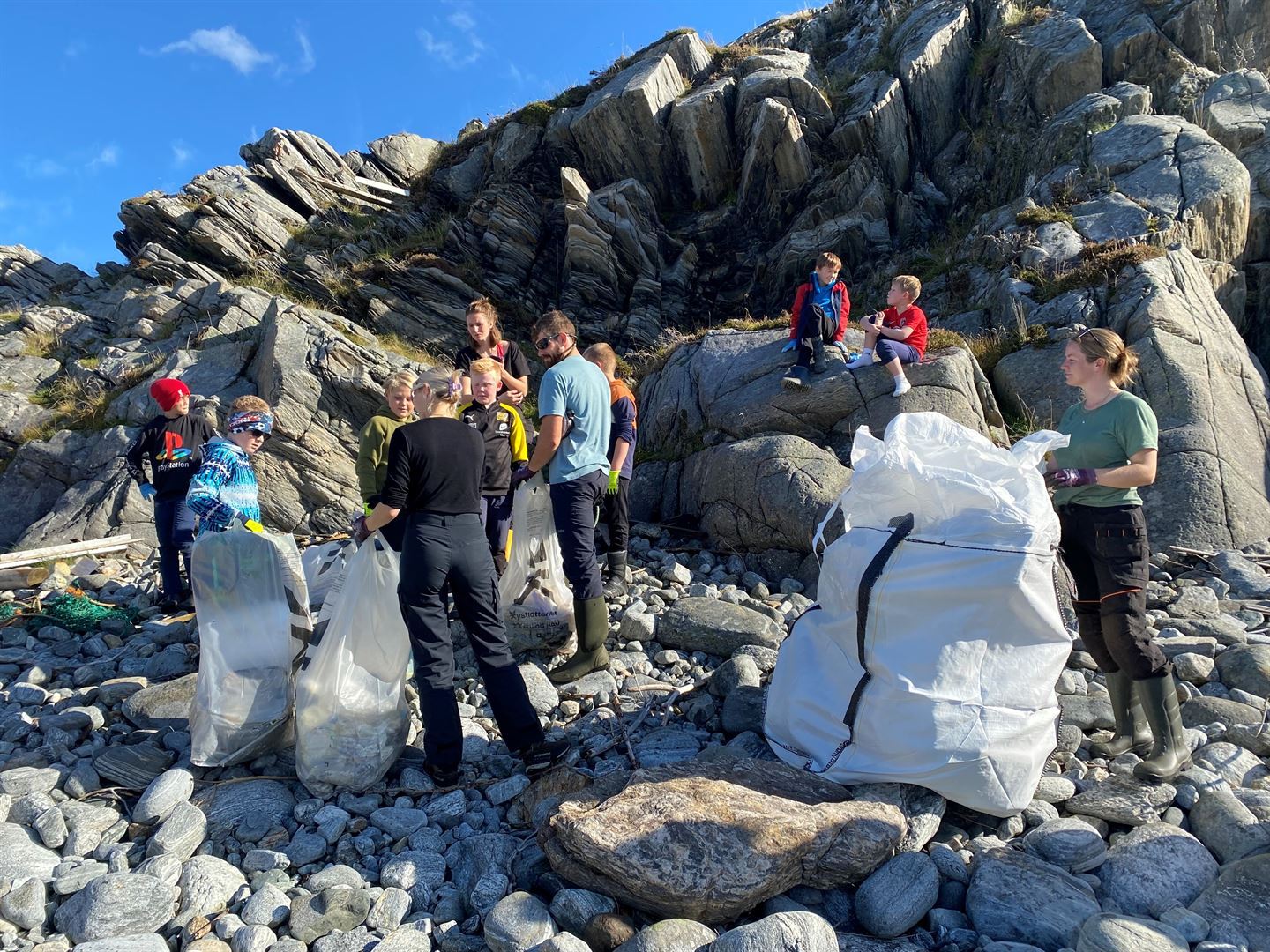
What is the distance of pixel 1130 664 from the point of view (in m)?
3.63

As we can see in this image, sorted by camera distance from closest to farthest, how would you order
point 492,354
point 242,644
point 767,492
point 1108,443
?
point 1108,443 < point 242,644 < point 492,354 < point 767,492

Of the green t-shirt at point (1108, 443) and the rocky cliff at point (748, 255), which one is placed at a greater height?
the rocky cliff at point (748, 255)

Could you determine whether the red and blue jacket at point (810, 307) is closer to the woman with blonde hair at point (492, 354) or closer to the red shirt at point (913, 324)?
the red shirt at point (913, 324)

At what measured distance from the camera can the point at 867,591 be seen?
3414 mm

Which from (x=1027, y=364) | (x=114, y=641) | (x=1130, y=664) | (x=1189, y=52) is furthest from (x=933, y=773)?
(x=1189, y=52)

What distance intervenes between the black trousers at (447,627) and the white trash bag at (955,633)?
5.24 feet

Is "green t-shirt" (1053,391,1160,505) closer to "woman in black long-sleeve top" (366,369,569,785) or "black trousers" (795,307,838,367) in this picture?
"woman in black long-sleeve top" (366,369,569,785)

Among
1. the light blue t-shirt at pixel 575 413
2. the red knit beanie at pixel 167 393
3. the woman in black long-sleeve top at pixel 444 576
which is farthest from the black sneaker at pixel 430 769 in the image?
the red knit beanie at pixel 167 393

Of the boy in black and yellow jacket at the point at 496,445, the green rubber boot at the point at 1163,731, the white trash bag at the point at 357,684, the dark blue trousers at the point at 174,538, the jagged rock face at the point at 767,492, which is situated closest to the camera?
the green rubber boot at the point at 1163,731

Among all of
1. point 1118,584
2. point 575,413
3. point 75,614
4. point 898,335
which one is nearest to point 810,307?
point 898,335

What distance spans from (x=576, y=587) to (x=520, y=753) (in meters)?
1.32

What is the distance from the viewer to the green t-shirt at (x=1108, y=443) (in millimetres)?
3654

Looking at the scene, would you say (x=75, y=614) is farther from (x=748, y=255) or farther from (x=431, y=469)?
(x=748, y=255)

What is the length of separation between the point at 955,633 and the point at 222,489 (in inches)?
169
